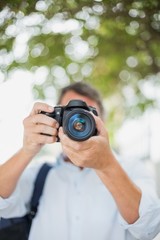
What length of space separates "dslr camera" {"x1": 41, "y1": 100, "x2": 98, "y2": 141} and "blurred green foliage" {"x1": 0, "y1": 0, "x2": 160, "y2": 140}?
0.64 feet

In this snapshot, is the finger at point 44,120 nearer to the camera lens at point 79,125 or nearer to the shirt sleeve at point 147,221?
the camera lens at point 79,125

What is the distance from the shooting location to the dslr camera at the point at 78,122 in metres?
0.89

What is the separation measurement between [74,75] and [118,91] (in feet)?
1.94

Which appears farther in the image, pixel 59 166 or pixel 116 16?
pixel 59 166

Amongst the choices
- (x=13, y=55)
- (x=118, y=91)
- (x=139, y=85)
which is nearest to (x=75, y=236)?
(x=13, y=55)

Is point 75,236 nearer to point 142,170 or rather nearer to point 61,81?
point 142,170

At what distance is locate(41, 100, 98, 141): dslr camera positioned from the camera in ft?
2.93

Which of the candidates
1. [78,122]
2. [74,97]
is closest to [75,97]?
[74,97]

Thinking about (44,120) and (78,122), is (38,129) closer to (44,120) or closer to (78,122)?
(44,120)

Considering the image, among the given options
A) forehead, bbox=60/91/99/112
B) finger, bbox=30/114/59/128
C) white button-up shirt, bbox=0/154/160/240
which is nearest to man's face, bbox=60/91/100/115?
forehead, bbox=60/91/99/112

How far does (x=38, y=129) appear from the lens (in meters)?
0.99

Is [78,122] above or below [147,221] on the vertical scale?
above

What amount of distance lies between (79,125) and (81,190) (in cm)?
36

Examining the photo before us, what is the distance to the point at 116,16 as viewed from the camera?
3.07 feet
